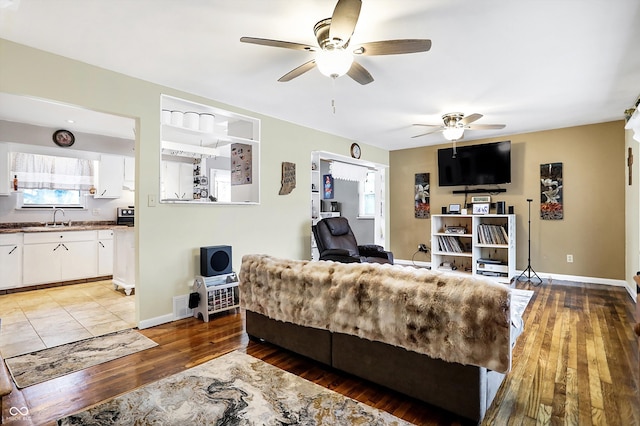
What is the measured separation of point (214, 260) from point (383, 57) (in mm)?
2579

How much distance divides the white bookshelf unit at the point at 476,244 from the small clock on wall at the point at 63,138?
617cm

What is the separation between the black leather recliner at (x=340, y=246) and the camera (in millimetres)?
4172

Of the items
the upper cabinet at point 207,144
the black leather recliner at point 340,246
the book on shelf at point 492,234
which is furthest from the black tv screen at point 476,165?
the upper cabinet at point 207,144

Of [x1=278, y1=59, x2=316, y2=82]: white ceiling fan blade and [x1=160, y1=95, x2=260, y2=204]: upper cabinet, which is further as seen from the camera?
[x1=160, y1=95, x2=260, y2=204]: upper cabinet

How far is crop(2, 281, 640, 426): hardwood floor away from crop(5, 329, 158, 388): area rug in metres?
0.10

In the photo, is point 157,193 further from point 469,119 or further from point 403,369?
point 469,119

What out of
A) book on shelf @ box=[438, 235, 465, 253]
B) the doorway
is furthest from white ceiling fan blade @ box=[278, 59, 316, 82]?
book on shelf @ box=[438, 235, 465, 253]

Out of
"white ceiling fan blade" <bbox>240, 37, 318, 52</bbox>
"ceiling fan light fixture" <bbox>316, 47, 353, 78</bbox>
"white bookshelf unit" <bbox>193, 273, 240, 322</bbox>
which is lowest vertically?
"white bookshelf unit" <bbox>193, 273, 240, 322</bbox>

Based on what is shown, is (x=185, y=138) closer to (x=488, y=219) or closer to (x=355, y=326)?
(x=355, y=326)

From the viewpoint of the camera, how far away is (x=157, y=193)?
327 cm

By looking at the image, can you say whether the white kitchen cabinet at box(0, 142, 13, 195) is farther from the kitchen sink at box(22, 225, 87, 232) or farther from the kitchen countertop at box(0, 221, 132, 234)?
the kitchen sink at box(22, 225, 87, 232)

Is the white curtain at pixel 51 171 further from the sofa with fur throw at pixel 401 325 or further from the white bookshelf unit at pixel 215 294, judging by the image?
the sofa with fur throw at pixel 401 325

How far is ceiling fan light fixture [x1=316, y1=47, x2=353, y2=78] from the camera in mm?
2137

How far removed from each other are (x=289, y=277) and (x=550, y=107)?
391 centimetres
